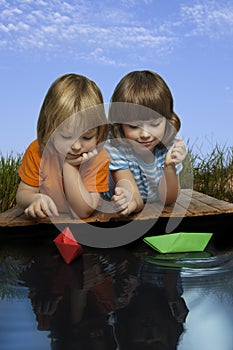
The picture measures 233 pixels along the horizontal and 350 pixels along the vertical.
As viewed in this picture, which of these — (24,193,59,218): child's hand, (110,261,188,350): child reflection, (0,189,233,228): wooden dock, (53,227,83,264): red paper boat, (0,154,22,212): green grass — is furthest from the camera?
(0,154,22,212): green grass

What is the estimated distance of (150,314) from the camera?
142cm

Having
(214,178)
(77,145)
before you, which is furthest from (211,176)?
(77,145)

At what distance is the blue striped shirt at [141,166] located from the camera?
106 inches

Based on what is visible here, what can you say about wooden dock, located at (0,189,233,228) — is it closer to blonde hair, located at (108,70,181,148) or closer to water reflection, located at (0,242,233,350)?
water reflection, located at (0,242,233,350)

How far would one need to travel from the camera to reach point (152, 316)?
140 cm

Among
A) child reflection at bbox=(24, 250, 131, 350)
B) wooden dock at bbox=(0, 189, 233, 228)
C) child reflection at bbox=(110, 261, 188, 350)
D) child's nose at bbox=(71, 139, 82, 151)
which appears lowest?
child reflection at bbox=(110, 261, 188, 350)

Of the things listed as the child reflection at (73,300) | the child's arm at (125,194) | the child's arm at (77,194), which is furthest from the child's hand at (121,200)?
the child reflection at (73,300)

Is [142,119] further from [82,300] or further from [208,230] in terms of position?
[82,300]

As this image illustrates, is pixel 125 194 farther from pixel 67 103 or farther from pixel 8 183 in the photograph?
pixel 8 183

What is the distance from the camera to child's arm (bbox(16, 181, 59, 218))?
2334 mm

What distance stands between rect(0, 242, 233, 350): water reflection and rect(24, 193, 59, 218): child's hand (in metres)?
0.22

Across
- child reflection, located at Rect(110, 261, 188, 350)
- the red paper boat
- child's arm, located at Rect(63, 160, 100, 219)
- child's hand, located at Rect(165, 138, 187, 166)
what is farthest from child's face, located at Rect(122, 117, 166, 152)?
child reflection, located at Rect(110, 261, 188, 350)

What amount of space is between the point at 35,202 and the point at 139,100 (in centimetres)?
77

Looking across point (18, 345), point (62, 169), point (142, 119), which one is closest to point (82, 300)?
point (18, 345)
